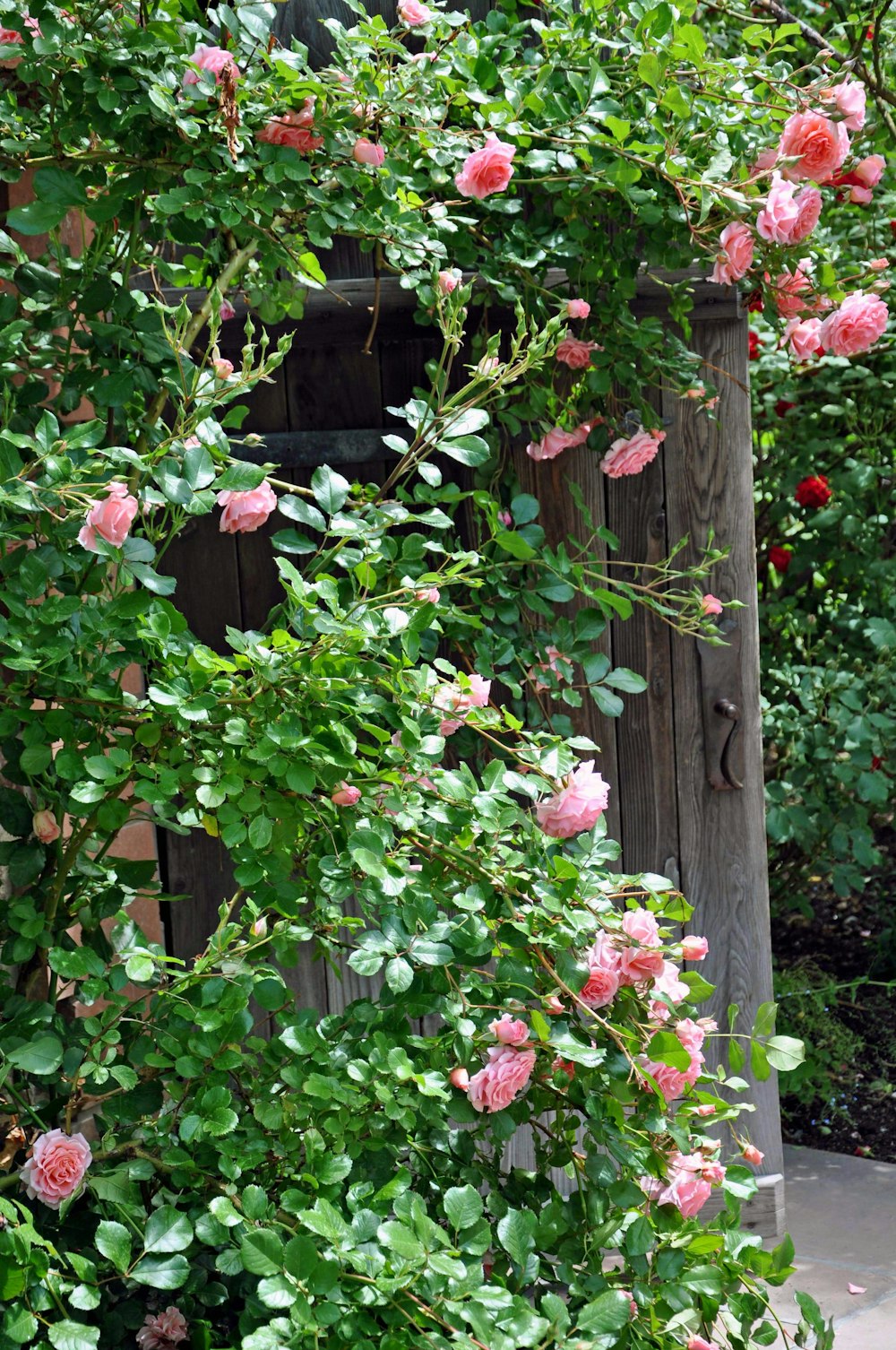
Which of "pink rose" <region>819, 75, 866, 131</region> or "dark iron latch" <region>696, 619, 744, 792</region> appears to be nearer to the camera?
"pink rose" <region>819, 75, 866, 131</region>

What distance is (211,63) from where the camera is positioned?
1.60 metres

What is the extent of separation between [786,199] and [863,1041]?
8.61 feet

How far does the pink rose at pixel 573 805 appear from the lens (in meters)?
1.65

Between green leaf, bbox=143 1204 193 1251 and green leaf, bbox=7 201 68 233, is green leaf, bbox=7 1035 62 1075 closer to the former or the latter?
green leaf, bbox=143 1204 193 1251

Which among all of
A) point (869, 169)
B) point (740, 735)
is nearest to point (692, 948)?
point (740, 735)

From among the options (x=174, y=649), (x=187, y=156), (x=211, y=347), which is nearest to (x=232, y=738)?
(x=174, y=649)

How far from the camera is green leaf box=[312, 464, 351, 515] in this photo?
1.65 metres

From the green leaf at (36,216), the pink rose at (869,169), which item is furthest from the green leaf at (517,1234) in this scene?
the pink rose at (869,169)

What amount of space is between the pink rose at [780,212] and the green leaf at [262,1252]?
5.01 ft

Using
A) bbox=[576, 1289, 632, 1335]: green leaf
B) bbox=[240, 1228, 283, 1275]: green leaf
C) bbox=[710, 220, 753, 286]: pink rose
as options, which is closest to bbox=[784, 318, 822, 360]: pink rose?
bbox=[710, 220, 753, 286]: pink rose

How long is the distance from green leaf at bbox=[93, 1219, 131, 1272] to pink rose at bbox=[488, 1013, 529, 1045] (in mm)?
436

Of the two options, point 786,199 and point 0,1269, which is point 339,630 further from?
point 786,199

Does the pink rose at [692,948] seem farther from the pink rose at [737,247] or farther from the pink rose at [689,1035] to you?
the pink rose at [737,247]

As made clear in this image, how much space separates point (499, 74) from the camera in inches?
81.1
